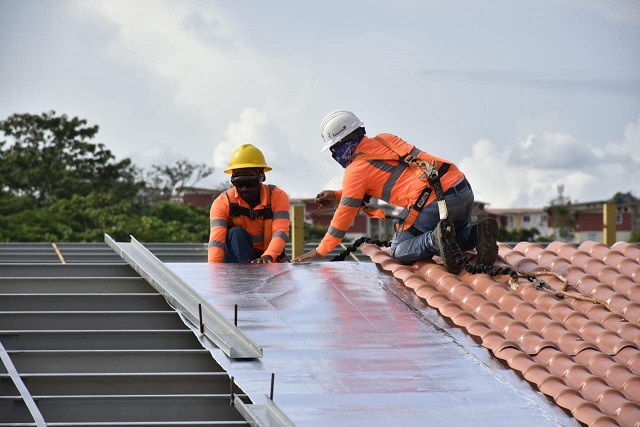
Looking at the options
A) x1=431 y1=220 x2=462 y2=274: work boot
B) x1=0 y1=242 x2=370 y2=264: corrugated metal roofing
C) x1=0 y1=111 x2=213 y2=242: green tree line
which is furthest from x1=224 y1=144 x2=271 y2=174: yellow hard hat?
x1=0 y1=111 x2=213 y2=242: green tree line

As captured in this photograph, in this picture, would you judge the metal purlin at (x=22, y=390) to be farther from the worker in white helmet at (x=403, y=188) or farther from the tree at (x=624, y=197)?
the tree at (x=624, y=197)

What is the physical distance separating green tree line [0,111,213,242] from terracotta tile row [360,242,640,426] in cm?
2529

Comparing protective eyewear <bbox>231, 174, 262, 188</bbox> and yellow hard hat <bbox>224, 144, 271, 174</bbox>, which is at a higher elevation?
yellow hard hat <bbox>224, 144, 271, 174</bbox>

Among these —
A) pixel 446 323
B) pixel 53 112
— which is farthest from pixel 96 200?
pixel 446 323

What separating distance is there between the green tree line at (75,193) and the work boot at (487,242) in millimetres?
25492

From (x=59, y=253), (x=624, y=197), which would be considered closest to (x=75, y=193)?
(x=59, y=253)

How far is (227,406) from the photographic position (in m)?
6.27

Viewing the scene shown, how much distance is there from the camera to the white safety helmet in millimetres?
9062

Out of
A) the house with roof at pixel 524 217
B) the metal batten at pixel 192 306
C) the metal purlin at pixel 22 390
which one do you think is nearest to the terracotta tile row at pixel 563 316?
the metal batten at pixel 192 306

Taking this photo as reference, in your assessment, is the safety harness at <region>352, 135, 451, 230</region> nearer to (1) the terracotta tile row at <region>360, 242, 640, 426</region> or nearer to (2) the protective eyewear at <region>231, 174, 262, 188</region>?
(1) the terracotta tile row at <region>360, 242, 640, 426</region>

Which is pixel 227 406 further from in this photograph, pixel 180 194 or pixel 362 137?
pixel 180 194

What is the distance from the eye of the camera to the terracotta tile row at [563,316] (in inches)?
249

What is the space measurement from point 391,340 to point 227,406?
136cm

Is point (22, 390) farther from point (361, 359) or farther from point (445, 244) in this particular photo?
point (445, 244)
